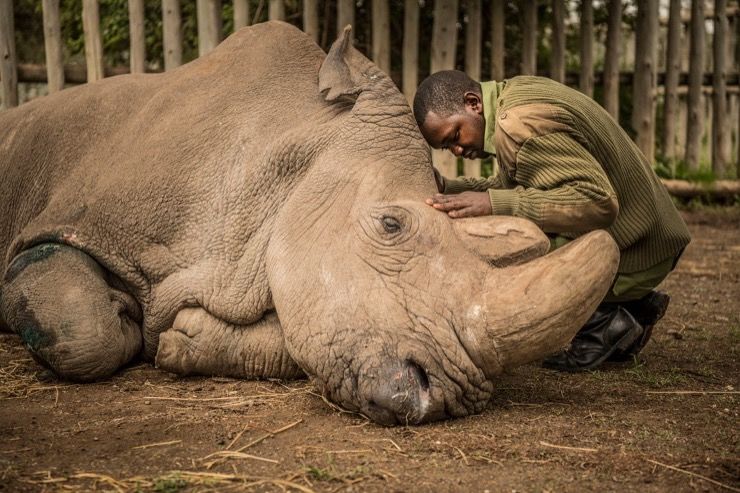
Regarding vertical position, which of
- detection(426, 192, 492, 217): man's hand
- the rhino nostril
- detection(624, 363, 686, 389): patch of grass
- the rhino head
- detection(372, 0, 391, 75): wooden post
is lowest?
detection(624, 363, 686, 389): patch of grass

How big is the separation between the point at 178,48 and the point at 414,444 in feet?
16.7

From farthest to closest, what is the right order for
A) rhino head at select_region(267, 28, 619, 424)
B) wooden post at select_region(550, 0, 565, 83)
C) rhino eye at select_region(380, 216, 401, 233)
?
wooden post at select_region(550, 0, 565, 83)
rhino eye at select_region(380, 216, 401, 233)
rhino head at select_region(267, 28, 619, 424)

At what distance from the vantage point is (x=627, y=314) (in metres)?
4.61

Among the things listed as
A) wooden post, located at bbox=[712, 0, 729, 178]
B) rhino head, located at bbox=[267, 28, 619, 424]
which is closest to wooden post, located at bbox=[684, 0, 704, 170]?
wooden post, located at bbox=[712, 0, 729, 178]

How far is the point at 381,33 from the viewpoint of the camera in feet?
26.5

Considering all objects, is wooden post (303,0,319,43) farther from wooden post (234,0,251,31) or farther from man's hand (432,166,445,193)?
man's hand (432,166,445,193)

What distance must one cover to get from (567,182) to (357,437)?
1240mm

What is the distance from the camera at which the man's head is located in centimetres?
405

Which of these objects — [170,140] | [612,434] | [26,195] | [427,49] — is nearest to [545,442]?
[612,434]

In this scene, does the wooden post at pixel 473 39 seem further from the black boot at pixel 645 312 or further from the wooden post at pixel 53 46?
the black boot at pixel 645 312

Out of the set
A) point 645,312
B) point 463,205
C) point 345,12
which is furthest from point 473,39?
point 463,205

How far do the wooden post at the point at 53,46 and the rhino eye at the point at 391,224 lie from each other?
4579mm

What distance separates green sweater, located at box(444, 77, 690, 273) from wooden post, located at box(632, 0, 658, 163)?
529 centimetres

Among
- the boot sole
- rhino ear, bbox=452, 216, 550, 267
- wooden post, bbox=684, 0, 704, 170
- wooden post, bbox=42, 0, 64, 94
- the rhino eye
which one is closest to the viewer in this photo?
rhino ear, bbox=452, 216, 550, 267
